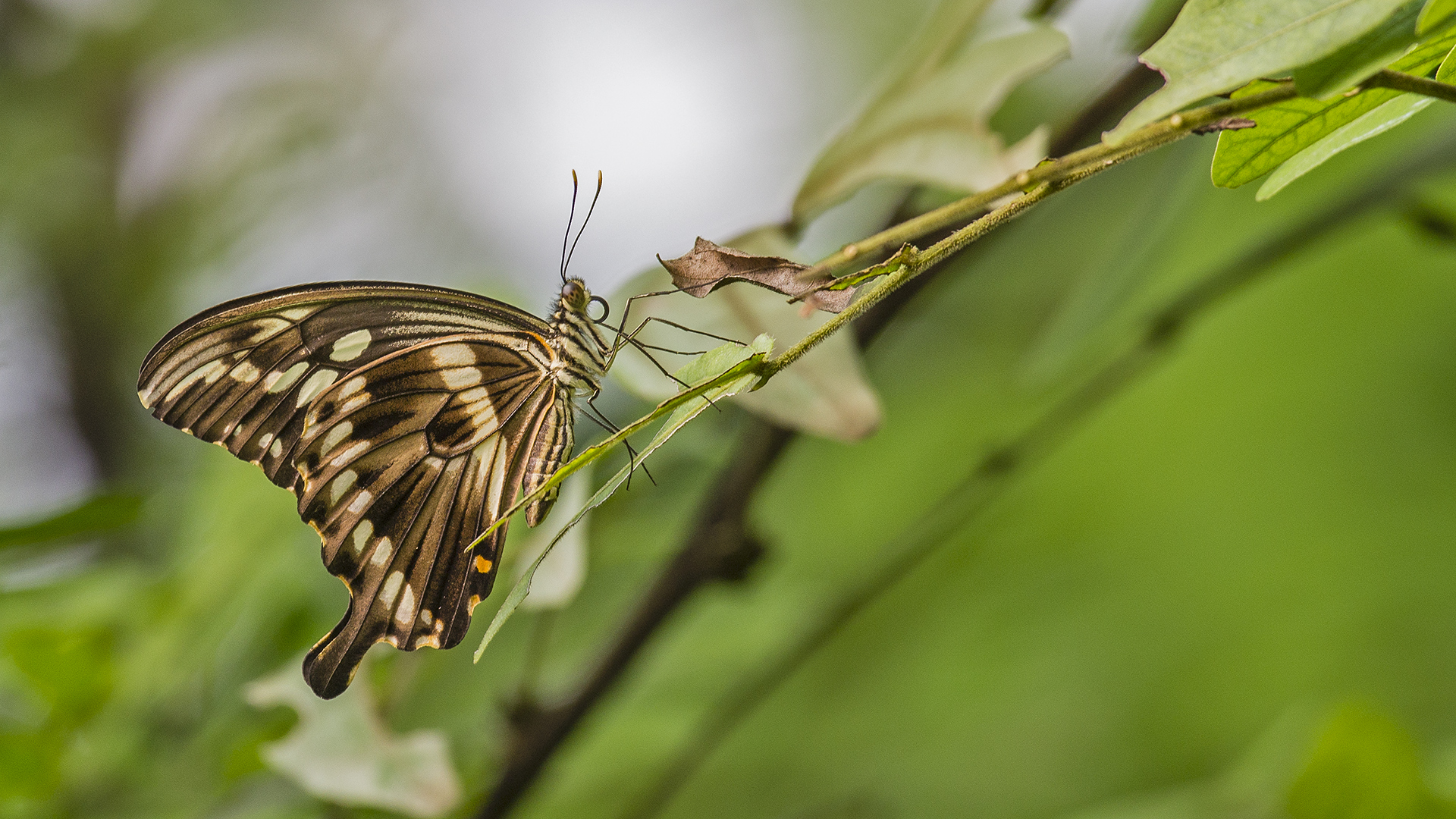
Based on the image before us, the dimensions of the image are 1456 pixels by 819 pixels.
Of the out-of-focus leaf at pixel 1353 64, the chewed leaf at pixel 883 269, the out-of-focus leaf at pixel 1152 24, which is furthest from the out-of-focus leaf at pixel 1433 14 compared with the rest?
the out-of-focus leaf at pixel 1152 24

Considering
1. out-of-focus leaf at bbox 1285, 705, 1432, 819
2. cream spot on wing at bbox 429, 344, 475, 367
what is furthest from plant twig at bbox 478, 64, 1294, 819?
out-of-focus leaf at bbox 1285, 705, 1432, 819

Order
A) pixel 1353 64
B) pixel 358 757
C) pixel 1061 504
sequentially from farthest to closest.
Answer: pixel 1061 504
pixel 358 757
pixel 1353 64

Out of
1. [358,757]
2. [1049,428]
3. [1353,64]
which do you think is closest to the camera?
[1353,64]

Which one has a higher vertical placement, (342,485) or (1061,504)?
(342,485)

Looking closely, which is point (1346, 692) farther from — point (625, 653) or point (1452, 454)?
point (625, 653)

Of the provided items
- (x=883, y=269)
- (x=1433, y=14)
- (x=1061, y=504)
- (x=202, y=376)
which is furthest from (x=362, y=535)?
(x=1061, y=504)

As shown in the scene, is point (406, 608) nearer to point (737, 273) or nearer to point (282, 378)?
point (282, 378)

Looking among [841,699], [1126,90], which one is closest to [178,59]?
[841,699]
